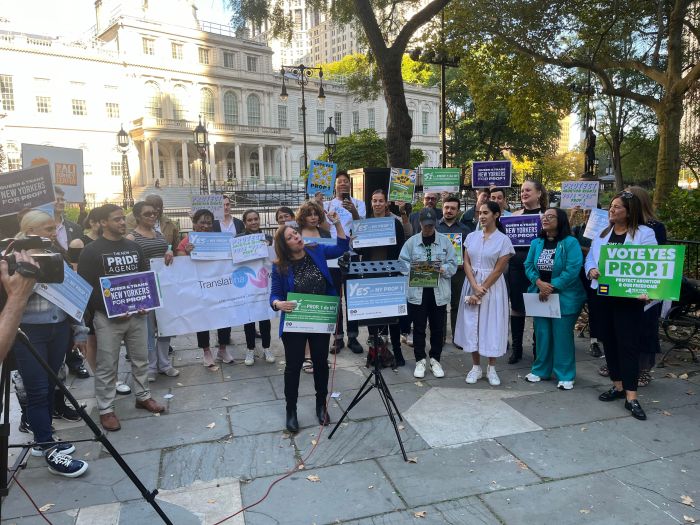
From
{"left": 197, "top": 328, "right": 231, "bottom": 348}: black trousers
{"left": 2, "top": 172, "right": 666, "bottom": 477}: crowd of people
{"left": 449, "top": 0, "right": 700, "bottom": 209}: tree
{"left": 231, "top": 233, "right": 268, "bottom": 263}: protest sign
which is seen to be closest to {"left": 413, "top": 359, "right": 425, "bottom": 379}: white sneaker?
{"left": 2, "top": 172, "right": 666, "bottom": 477}: crowd of people

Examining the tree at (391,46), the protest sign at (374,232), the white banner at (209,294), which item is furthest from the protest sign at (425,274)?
the tree at (391,46)

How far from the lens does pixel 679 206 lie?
8.56 metres

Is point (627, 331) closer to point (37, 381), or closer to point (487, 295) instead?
point (487, 295)

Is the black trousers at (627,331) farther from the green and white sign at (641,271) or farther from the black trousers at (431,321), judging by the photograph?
the black trousers at (431,321)

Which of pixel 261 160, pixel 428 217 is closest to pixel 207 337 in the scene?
pixel 428 217

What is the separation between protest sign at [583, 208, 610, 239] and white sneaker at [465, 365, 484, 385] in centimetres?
232

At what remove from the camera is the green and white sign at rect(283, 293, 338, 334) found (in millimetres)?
4148

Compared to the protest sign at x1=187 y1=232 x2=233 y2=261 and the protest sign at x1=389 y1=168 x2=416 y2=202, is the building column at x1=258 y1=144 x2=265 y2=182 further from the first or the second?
the protest sign at x1=187 y1=232 x2=233 y2=261

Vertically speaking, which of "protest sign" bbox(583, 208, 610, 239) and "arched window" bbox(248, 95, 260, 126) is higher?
"arched window" bbox(248, 95, 260, 126)

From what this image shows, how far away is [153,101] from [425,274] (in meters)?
54.0

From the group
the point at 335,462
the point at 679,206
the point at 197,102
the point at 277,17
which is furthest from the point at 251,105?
the point at 335,462

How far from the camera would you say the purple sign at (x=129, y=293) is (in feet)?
14.6

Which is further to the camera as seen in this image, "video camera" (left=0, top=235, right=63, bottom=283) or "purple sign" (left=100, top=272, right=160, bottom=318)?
"purple sign" (left=100, top=272, right=160, bottom=318)

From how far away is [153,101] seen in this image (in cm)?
5181
